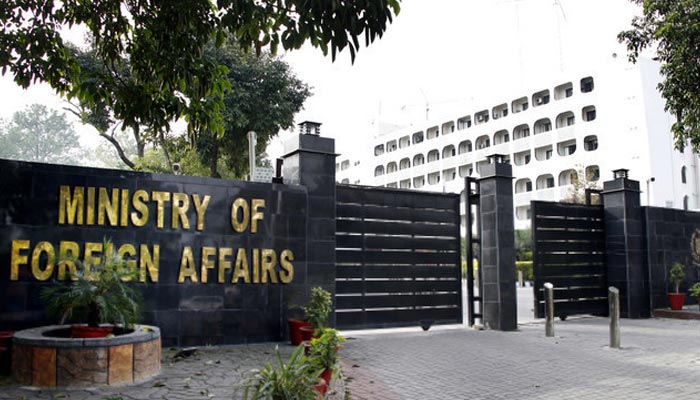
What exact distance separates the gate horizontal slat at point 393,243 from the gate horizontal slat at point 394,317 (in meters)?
1.24

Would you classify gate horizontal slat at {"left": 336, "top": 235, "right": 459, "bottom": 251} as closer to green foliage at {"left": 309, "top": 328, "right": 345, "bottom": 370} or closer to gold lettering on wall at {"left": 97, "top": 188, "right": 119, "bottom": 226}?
gold lettering on wall at {"left": 97, "top": 188, "right": 119, "bottom": 226}

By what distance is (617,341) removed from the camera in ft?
30.7

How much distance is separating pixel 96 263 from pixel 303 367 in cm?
395

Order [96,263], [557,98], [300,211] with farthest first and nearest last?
[557,98] < [300,211] < [96,263]

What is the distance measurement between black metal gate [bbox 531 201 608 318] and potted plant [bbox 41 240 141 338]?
9409mm

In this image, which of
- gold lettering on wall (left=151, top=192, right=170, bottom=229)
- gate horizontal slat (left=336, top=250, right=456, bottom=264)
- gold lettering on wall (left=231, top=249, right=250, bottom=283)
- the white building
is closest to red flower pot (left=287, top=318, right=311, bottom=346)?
gold lettering on wall (left=231, top=249, right=250, bottom=283)

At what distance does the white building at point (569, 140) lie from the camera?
4319 centimetres

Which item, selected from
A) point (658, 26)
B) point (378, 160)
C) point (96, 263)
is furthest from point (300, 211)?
point (378, 160)

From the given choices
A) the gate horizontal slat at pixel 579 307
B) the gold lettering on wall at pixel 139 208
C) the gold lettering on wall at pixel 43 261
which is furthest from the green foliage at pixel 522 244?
the gold lettering on wall at pixel 43 261

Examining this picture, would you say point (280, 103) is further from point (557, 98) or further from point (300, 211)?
point (557, 98)

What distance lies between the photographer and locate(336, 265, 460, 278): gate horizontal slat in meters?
10.9

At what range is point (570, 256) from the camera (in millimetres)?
14133

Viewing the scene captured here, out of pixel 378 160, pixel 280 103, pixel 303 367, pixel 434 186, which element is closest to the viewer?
pixel 303 367

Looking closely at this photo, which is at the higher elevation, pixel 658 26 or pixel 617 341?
pixel 658 26
